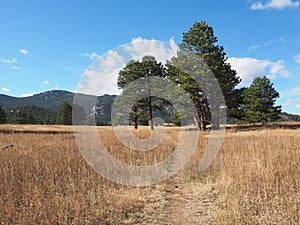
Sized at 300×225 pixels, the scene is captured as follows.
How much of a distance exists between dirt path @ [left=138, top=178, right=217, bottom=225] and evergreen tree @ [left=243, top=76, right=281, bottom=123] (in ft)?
118

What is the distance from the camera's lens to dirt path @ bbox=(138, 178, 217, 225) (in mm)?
3455

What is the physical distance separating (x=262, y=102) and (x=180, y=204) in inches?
1513

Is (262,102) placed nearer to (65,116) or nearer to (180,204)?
(180,204)

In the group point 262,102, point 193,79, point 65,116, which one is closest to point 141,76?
point 193,79

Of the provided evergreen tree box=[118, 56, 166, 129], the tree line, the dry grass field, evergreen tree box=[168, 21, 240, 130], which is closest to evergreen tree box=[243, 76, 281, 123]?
the tree line

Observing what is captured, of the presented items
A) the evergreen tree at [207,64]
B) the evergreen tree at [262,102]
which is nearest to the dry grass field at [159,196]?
the evergreen tree at [207,64]

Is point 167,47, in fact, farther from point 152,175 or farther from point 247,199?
point 247,199

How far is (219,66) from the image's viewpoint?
21.5m

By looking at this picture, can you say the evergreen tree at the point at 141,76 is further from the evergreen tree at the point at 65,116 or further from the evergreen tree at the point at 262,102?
the evergreen tree at the point at 65,116

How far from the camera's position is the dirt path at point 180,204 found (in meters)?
3.46

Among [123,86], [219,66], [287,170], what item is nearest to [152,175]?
[287,170]

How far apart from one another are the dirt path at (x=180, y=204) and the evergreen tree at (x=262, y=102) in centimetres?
3592

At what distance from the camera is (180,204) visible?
13.5 feet

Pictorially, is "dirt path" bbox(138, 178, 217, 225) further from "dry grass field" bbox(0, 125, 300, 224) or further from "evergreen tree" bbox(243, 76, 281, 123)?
"evergreen tree" bbox(243, 76, 281, 123)
